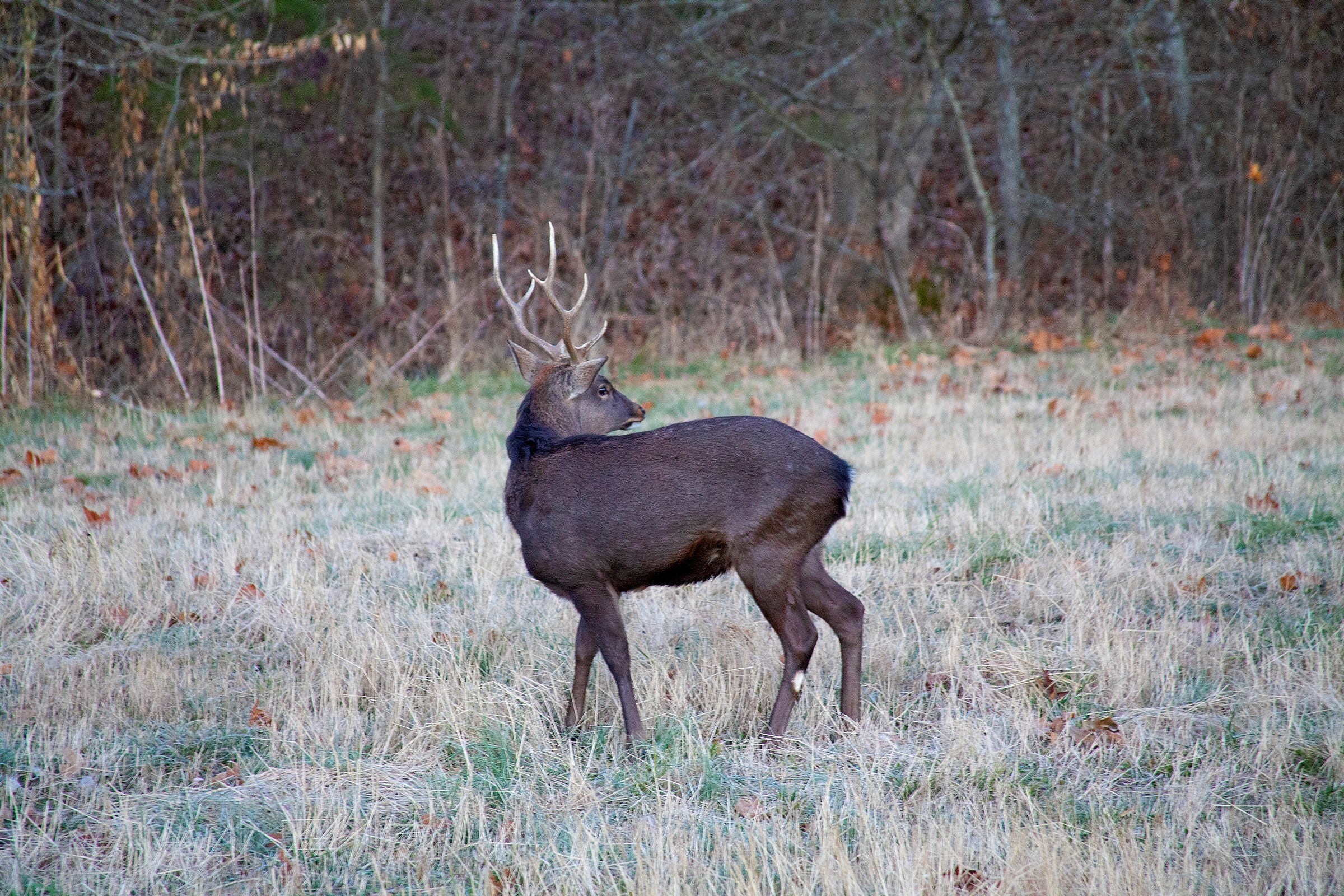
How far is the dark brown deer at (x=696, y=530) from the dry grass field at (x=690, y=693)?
127mm

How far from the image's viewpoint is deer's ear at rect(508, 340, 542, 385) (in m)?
5.18

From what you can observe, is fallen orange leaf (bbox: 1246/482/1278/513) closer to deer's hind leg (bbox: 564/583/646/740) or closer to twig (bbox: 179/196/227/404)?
deer's hind leg (bbox: 564/583/646/740)

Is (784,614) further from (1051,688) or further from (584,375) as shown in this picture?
(584,375)

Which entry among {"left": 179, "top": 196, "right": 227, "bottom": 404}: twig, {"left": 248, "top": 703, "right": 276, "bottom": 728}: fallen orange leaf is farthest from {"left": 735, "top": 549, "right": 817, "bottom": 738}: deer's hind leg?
{"left": 179, "top": 196, "right": 227, "bottom": 404}: twig

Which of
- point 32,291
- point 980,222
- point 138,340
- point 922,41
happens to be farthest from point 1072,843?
point 980,222

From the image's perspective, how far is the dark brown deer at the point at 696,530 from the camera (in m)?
4.23

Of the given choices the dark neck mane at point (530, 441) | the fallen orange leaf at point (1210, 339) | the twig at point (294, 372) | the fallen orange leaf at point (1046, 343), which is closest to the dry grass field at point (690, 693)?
the dark neck mane at point (530, 441)

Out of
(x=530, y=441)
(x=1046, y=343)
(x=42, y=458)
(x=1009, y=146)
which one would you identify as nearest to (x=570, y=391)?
(x=530, y=441)

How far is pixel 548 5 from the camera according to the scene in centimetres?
1507

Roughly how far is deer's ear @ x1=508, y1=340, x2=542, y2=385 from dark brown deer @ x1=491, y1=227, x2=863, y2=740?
2.65ft

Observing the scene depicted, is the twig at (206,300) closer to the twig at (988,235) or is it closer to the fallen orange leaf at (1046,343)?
the twig at (988,235)

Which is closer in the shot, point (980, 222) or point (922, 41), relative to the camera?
point (922, 41)

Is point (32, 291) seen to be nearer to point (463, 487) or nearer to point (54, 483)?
point (54, 483)

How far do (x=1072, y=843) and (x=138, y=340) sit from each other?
13.0 m
